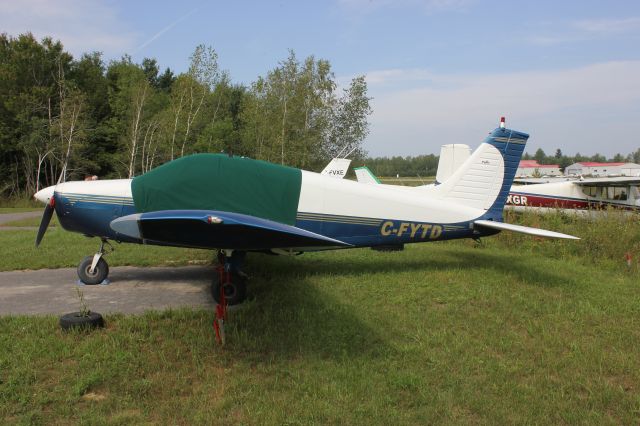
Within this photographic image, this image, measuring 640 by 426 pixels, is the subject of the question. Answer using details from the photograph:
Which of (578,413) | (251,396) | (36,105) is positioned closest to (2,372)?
(251,396)

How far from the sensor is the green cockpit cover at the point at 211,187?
558 cm

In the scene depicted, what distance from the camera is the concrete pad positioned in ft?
17.9

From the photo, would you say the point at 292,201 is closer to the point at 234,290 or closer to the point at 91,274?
the point at 234,290

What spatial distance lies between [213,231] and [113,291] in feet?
10.7

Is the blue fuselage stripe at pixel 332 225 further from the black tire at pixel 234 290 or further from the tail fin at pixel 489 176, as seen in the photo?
the black tire at pixel 234 290

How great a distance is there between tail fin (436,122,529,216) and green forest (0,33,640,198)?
22.6 metres

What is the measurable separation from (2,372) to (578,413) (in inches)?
176

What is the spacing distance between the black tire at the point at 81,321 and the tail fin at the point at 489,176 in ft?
17.7

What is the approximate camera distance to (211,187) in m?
5.66

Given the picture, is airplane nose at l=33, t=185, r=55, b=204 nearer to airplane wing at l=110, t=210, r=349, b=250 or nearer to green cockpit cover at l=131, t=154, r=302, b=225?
green cockpit cover at l=131, t=154, r=302, b=225

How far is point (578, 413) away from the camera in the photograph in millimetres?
3211

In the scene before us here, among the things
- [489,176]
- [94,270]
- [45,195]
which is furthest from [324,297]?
[45,195]

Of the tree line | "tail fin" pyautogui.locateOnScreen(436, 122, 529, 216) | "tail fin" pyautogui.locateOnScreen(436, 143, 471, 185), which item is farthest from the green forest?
"tail fin" pyautogui.locateOnScreen(436, 122, 529, 216)

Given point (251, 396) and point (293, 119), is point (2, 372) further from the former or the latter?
point (293, 119)
